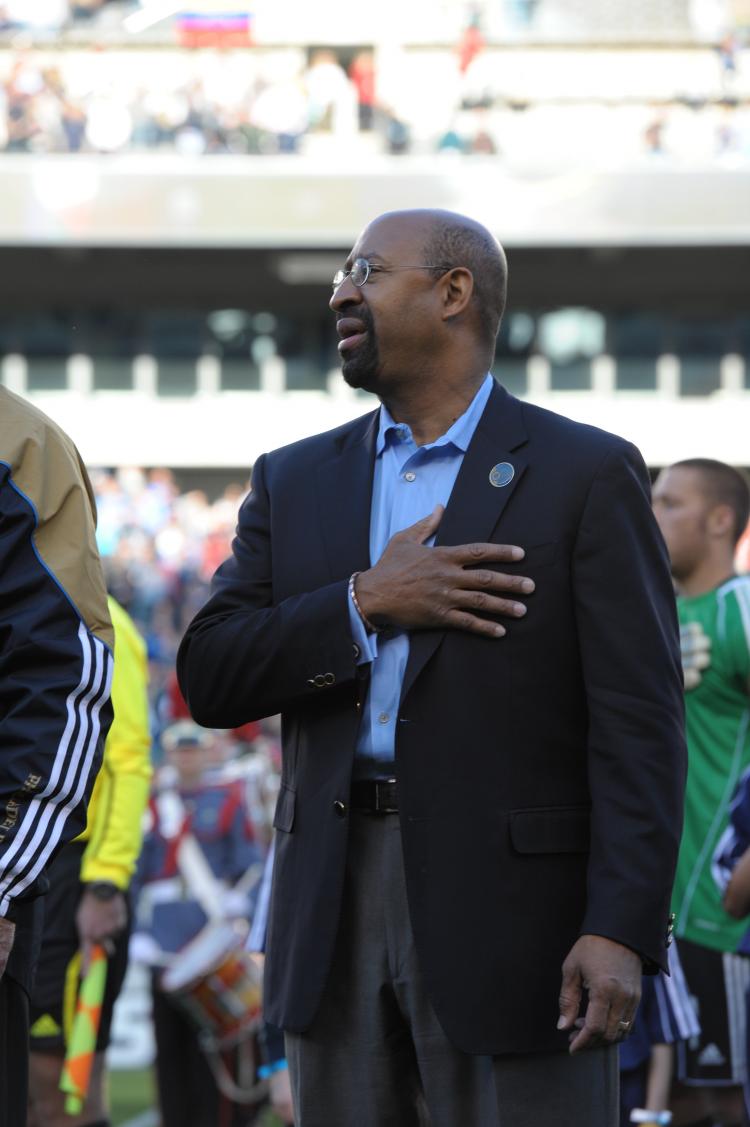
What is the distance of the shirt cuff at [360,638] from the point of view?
109 inches

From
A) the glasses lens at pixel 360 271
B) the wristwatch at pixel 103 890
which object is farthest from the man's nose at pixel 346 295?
the wristwatch at pixel 103 890

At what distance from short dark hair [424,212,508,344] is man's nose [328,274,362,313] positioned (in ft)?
0.42

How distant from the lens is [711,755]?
467 centimetres

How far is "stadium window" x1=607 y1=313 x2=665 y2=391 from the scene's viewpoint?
1291 inches

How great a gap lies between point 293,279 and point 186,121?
11.4ft

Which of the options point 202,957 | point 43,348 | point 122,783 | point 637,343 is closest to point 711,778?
point 122,783

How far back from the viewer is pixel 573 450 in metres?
2.84

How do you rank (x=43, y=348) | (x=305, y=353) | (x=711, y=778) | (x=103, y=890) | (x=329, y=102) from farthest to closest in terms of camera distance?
(x=43, y=348) → (x=305, y=353) → (x=329, y=102) → (x=103, y=890) → (x=711, y=778)

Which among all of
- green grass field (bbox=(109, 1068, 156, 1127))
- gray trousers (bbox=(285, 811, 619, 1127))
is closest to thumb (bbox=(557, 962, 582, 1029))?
gray trousers (bbox=(285, 811, 619, 1127))

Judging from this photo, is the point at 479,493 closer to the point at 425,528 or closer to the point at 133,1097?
the point at 425,528

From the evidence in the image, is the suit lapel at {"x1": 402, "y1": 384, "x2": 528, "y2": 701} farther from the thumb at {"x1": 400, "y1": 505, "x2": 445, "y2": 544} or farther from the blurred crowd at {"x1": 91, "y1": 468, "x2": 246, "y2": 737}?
the blurred crowd at {"x1": 91, "y1": 468, "x2": 246, "y2": 737}

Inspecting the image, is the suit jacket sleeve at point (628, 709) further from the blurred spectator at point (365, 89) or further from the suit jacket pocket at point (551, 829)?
the blurred spectator at point (365, 89)

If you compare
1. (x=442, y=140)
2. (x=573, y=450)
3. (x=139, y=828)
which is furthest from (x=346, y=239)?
(x=573, y=450)

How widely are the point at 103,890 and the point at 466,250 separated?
275 cm
